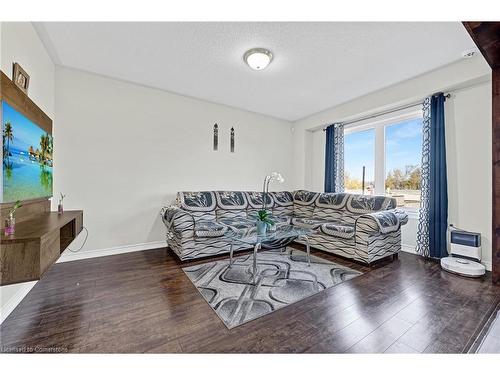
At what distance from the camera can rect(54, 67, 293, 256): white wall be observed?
296cm

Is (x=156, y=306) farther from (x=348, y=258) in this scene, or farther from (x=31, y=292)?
(x=348, y=258)

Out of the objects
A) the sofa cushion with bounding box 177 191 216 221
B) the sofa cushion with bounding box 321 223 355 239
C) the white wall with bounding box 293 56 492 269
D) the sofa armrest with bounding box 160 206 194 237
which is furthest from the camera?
the sofa cushion with bounding box 177 191 216 221

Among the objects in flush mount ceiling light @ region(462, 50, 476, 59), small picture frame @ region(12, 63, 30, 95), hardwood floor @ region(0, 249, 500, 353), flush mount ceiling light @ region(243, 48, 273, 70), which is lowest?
hardwood floor @ region(0, 249, 500, 353)

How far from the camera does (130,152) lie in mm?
3344

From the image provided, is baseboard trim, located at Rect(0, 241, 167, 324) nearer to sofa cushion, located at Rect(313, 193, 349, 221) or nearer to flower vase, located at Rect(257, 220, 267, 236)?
flower vase, located at Rect(257, 220, 267, 236)

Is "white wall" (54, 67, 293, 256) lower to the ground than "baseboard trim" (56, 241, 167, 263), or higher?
higher

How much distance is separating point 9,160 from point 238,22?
86.3 inches

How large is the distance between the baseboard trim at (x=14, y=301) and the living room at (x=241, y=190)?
20mm

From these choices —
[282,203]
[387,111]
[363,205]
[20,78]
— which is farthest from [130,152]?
[387,111]

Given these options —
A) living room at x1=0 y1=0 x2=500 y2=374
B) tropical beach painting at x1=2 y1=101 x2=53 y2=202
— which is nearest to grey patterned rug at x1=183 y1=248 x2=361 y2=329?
living room at x1=0 y1=0 x2=500 y2=374

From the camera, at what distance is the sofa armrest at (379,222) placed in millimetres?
2795

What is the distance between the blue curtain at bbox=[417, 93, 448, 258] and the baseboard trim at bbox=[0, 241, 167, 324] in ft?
13.0
